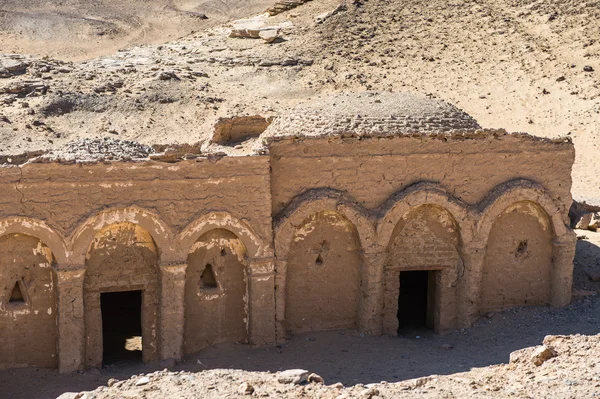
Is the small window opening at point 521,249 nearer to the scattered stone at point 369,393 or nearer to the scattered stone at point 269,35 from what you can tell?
the scattered stone at point 369,393

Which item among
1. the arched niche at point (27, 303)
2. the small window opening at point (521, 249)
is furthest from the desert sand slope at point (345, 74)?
the arched niche at point (27, 303)

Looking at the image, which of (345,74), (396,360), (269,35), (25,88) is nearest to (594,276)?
(396,360)

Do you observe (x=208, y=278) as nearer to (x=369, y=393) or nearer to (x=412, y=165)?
(x=412, y=165)

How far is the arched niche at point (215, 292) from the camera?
613 inches

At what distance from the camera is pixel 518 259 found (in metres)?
17.4

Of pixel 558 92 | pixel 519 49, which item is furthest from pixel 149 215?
pixel 519 49

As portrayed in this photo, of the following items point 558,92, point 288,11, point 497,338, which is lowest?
point 497,338

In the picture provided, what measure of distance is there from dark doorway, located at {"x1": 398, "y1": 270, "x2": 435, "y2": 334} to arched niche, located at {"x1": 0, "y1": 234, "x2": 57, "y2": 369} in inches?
280

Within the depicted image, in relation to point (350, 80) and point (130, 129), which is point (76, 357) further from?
point (350, 80)

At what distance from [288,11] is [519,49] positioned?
13.6 metres

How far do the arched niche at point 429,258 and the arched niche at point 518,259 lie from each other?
0.78 metres

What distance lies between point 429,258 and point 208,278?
4.54 metres

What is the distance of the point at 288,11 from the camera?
1821 inches

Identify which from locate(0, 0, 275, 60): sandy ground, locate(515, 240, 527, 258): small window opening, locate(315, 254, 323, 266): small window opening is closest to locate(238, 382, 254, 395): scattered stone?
locate(315, 254, 323, 266): small window opening
